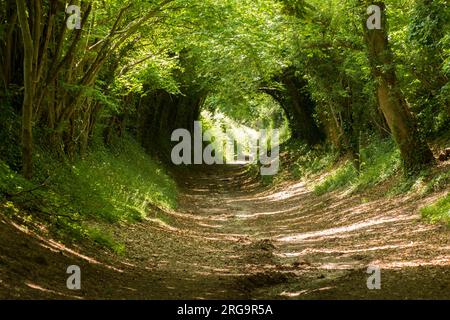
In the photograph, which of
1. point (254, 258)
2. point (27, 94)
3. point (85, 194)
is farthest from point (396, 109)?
point (27, 94)

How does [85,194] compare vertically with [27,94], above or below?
below

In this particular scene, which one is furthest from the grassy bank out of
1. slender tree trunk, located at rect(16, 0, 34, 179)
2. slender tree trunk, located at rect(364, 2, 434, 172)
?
slender tree trunk, located at rect(364, 2, 434, 172)

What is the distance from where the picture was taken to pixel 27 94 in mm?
9852

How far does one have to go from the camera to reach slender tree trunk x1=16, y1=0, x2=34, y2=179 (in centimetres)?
925

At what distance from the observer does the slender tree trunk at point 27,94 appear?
30.3 ft

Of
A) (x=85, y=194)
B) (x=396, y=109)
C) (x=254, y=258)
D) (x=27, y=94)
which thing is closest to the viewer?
(x=27, y=94)

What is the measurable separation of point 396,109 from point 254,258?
761 centimetres

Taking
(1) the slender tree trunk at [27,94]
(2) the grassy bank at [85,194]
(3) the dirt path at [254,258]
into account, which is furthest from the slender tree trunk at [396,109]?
(1) the slender tree trunk at [27,94]

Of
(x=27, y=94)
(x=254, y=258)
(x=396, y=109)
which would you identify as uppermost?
(x=396, y=109)

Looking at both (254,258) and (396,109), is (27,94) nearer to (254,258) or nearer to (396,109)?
(254,258)

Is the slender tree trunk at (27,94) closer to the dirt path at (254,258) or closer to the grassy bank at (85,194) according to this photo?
the grassy bank at (85,194)

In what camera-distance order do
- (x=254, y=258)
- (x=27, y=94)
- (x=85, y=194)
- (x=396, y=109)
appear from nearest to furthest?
(x=27, y=94), (x=254, y=258), (x=85, y=194), (x=396, y=109)

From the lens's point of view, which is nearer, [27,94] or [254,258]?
[27,94]

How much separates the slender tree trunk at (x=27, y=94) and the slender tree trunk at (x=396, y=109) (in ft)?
29.9
